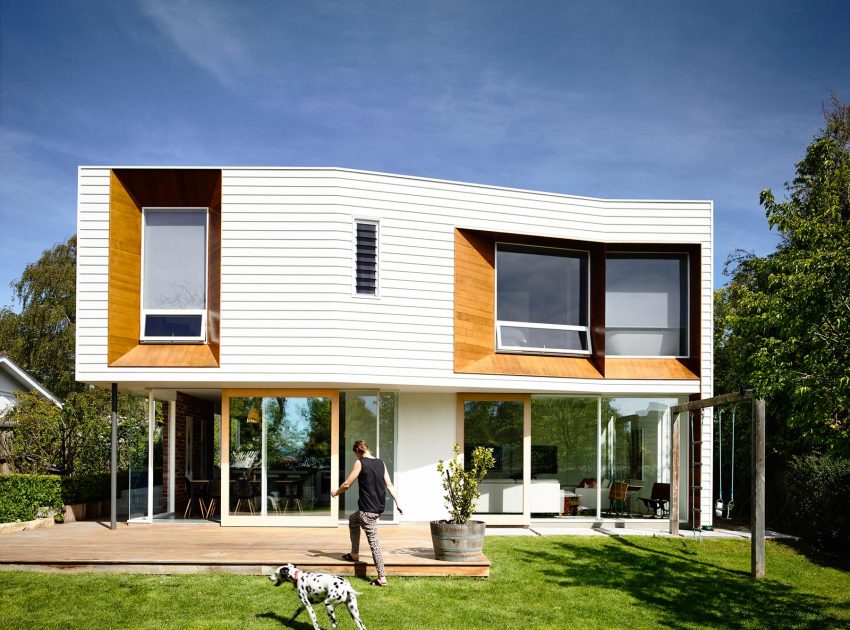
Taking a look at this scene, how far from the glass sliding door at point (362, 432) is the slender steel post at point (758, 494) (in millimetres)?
6731

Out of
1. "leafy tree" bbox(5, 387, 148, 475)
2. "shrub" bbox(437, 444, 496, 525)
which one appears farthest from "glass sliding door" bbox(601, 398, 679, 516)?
"leafy tree" bbox(5, 387, 148, 475)

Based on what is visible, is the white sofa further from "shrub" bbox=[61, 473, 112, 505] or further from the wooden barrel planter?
"shrub" bbox=[61, 473, 112, 505]

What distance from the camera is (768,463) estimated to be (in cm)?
1753

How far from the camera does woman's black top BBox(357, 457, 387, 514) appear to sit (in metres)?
9.57

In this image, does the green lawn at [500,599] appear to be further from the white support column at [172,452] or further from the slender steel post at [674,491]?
the white support column at [172,452]

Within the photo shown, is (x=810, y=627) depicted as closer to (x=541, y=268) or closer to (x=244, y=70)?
(x=541, y=268)

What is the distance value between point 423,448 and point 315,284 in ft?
13.5

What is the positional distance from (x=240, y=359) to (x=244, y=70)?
980 cm

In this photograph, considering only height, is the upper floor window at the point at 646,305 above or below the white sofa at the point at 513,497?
above

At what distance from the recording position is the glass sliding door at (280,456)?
1419 cm

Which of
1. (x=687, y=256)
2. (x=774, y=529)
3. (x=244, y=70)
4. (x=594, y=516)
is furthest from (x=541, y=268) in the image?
(x=244, y=70)

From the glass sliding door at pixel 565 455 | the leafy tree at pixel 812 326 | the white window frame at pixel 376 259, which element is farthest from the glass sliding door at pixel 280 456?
the leafy tree at pixel 812 326

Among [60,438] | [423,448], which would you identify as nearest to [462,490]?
[423,448]

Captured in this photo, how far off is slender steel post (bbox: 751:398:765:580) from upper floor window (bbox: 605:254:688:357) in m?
4.70
